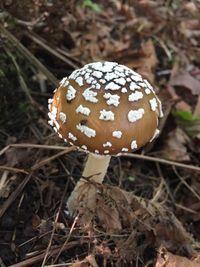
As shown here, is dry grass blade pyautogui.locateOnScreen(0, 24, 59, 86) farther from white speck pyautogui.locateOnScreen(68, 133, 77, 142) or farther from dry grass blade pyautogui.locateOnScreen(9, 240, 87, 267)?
dry grass blade pyautogui.locateOnScreen(9, 240, 87, 267)

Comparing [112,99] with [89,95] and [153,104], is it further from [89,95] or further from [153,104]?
[153,104]

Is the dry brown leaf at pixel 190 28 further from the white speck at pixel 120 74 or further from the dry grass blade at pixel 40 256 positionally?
the dry grass blade at pixel 40 256

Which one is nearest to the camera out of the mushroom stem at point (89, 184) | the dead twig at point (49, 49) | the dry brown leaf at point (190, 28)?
the mushroom stem at point (89, 184)

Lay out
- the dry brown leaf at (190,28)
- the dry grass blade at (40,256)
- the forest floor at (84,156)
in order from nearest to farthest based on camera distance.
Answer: the dry grass blade at (40,256) < the forest floor at (84,156) < the dry brown leaf at (190,28)

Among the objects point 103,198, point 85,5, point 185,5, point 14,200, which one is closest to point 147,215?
point 103,198

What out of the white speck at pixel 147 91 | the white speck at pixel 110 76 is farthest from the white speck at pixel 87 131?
the white speck at pixel 147 91

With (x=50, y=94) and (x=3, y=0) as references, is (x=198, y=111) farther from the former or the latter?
(x=3, y=0)

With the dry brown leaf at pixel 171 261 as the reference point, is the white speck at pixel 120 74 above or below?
above

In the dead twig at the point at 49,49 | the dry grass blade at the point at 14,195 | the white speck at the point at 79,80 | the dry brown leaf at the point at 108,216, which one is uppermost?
the white speck at the point at 79,80
